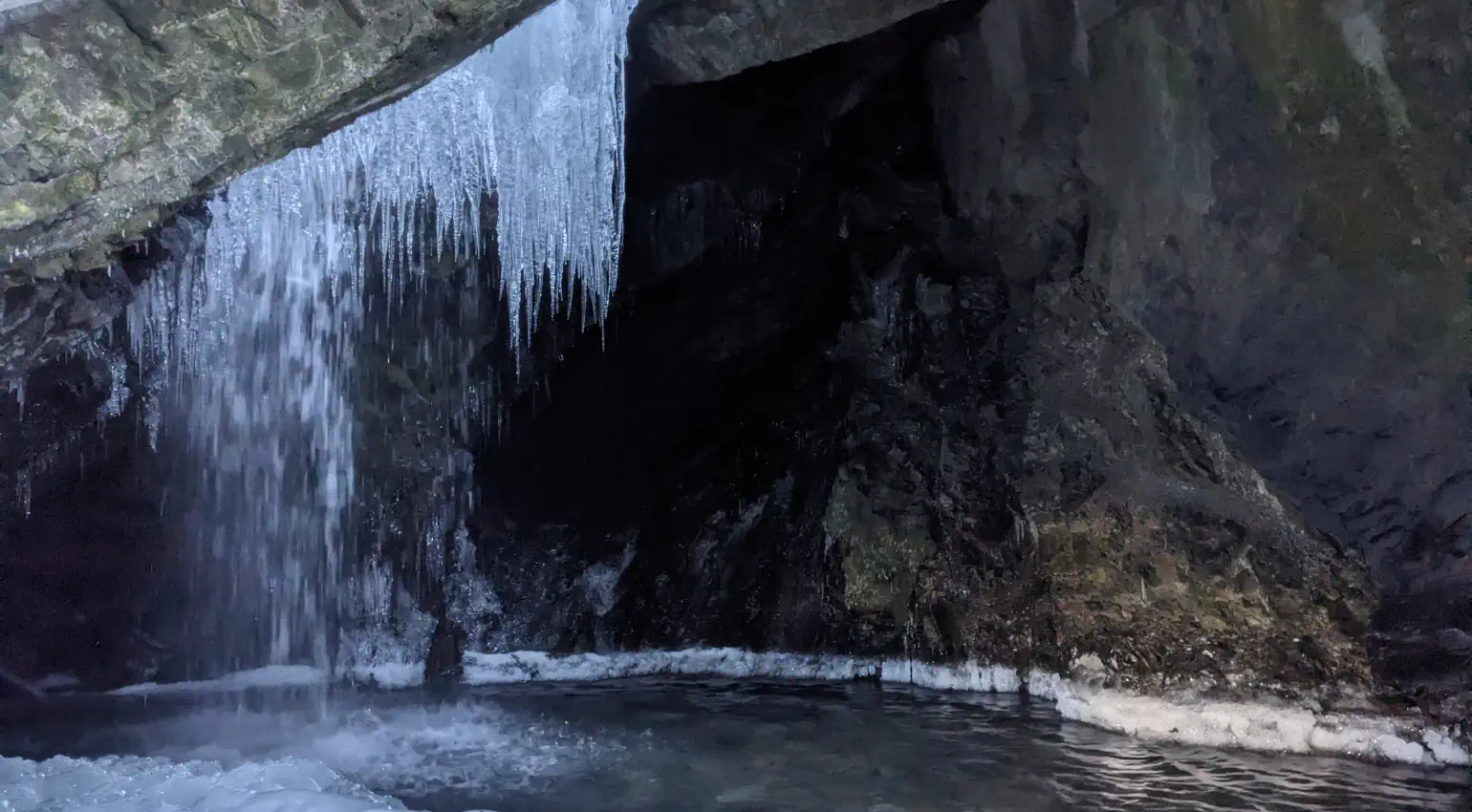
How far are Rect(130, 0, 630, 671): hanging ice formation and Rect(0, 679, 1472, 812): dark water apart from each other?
1162 mm

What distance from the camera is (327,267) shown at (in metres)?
7.18

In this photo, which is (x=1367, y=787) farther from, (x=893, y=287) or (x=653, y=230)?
(x=653, y=230)

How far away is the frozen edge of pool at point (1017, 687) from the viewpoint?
16.8ft

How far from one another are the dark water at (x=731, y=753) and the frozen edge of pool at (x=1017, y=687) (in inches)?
7.2

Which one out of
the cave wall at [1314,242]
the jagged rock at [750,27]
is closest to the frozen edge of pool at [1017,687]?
the cave wall at [1314,242]

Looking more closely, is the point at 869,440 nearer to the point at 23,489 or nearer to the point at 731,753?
the point at 731,753

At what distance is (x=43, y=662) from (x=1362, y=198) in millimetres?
8982

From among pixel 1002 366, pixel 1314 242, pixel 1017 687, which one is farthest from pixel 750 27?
pixel 1017 687

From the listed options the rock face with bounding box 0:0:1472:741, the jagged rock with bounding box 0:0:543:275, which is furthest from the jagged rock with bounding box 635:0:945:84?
the jagged rock with bounding box 0:0:543:275

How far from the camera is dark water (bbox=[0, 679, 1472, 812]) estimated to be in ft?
14.7

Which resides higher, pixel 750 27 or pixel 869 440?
pixel 750 27

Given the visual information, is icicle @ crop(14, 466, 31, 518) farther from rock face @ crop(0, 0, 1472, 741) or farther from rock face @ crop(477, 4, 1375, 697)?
rock face @ crop(477, 4, 1375, 697)

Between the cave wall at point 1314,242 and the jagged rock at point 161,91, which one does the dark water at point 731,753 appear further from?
the jagged rock at point 161,91

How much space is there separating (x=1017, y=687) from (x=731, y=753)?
2661 mm
